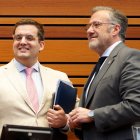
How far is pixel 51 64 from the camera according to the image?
443 cm

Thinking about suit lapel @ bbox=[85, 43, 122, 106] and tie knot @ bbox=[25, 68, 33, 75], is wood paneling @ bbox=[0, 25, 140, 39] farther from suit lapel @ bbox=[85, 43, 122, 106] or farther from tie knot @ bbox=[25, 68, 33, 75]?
suit lapel @ bbox=[85, 43, 122, 106]

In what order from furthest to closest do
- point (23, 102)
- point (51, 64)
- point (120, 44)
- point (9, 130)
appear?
point (51, 64)
point (23, 102)
point (120, 44)
point (9, 130)

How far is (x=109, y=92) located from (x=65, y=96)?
1.30 ft

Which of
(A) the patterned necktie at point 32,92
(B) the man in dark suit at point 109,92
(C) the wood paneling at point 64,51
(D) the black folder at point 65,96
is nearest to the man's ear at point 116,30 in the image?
(B) the man in dark suit at point 109,92

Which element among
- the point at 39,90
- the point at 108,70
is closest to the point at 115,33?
the point at 108,70

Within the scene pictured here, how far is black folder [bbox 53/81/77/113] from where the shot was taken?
2.78m

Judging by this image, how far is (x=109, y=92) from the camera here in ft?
8.33

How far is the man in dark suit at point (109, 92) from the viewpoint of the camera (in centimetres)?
244

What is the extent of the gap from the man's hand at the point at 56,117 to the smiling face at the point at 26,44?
1.59 ft

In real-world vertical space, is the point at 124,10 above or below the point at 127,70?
above

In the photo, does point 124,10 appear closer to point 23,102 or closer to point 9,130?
point 23,102

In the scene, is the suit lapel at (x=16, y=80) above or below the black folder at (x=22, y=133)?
above

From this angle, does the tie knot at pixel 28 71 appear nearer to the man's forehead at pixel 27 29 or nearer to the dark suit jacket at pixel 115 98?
the man's forehead at pixel 27 29

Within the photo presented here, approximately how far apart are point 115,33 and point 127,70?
389mm
